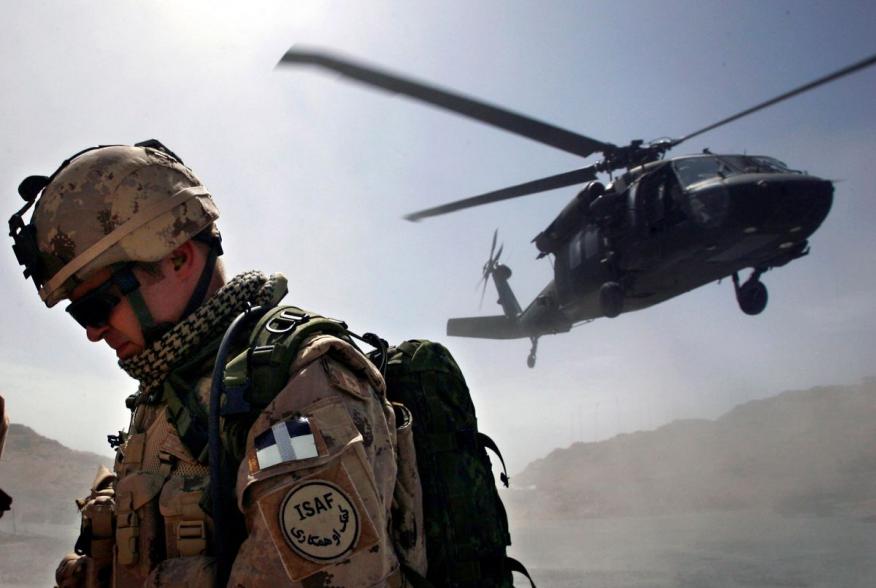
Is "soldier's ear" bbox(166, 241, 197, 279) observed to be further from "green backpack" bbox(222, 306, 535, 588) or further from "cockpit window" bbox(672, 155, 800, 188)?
"cockpit window" bbox(672, 155, 800, 188)

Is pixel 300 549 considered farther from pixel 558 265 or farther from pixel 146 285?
pixel 558 265

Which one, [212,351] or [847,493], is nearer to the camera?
[212,351]

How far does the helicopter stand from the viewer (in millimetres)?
9562

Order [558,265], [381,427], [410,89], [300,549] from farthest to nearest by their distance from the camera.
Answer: [558,265]
[410,89]
[381,427]
[300,549]

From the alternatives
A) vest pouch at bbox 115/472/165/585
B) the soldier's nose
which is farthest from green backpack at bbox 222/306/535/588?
the soldier's nose

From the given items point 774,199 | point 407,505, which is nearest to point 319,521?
point 407,505

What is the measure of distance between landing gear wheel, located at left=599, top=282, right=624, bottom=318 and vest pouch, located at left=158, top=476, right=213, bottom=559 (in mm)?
9870

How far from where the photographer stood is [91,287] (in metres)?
1.79

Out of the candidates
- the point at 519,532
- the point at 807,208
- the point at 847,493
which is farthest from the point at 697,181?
the point at 847,493

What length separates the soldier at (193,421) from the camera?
4.04 feet

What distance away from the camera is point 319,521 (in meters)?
1.22

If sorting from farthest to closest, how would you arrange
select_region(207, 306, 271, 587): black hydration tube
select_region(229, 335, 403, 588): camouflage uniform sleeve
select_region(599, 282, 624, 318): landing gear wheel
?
select_region(599, 282, 624, 318): landing gear wheel < select_region(207, 306, 271, 587): black hydration tube < select_region(229, 335, 403, 588): camouflage uniform sleeve

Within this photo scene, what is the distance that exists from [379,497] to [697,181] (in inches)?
389

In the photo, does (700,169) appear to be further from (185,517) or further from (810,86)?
(185,517)
